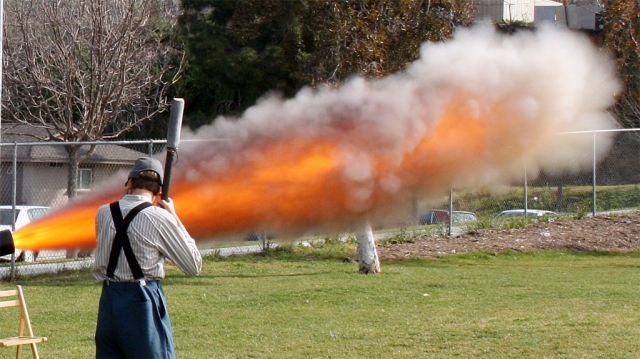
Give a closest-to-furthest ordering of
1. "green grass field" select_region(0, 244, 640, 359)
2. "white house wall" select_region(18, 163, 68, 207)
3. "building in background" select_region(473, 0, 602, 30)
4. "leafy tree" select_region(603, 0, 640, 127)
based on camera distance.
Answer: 1. "green grass field" select_region(0, 244, 640, 359)
2. "leafy tree" select_region(603, 0, 640, 127)
3. "white house wall" select_region(18, 163, 68, 207)
4. "building in background" select_region(473, 0, 602, 30)

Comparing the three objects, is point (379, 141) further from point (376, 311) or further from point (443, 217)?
point (443, 217)

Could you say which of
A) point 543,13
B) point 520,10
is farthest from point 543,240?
point 520,10

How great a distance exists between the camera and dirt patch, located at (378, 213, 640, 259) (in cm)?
1888

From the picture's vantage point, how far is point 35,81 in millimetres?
21859

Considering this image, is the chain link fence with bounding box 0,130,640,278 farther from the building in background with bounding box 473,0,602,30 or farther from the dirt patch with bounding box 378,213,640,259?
the building in background with bounding box 473,0,602,30

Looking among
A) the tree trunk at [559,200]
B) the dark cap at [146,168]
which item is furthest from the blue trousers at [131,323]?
the tree trunk at [559,200]

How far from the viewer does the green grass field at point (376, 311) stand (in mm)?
9219

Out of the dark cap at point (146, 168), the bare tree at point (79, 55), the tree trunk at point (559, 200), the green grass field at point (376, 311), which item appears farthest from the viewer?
the tree trunk at point (559, 200)

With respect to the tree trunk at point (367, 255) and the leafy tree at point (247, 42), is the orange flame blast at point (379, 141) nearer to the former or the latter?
the tree trunk at point (367, 255)

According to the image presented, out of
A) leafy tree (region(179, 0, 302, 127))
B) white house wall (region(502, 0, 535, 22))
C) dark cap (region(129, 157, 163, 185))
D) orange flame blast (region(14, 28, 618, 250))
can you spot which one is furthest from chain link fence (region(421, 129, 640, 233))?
dark cap (region(129, 157, 163, 185))

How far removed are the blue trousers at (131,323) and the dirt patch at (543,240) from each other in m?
12.3

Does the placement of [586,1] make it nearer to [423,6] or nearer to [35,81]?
[423,6]

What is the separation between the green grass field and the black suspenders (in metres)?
3.26

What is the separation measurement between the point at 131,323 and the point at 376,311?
598 cm
